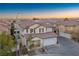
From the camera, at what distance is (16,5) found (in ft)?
42.7

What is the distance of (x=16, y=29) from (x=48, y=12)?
0.83 ft

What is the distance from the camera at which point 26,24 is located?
1300 cm

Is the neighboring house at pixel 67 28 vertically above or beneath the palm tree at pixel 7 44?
above

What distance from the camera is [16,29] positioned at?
13008 millimetres

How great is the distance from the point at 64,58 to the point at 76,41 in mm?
146

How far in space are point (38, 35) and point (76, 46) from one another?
0.28 metres

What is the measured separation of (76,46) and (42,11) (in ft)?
1.12

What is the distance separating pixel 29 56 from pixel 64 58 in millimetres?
246

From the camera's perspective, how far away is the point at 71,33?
13.0 m

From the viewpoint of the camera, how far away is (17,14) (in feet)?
42.7

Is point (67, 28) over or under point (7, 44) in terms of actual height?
over

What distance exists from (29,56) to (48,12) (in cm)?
34

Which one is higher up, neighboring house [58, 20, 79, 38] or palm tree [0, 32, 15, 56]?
neighboring house [58, 20, 79, 38]

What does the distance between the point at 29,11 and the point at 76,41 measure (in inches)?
15.4
